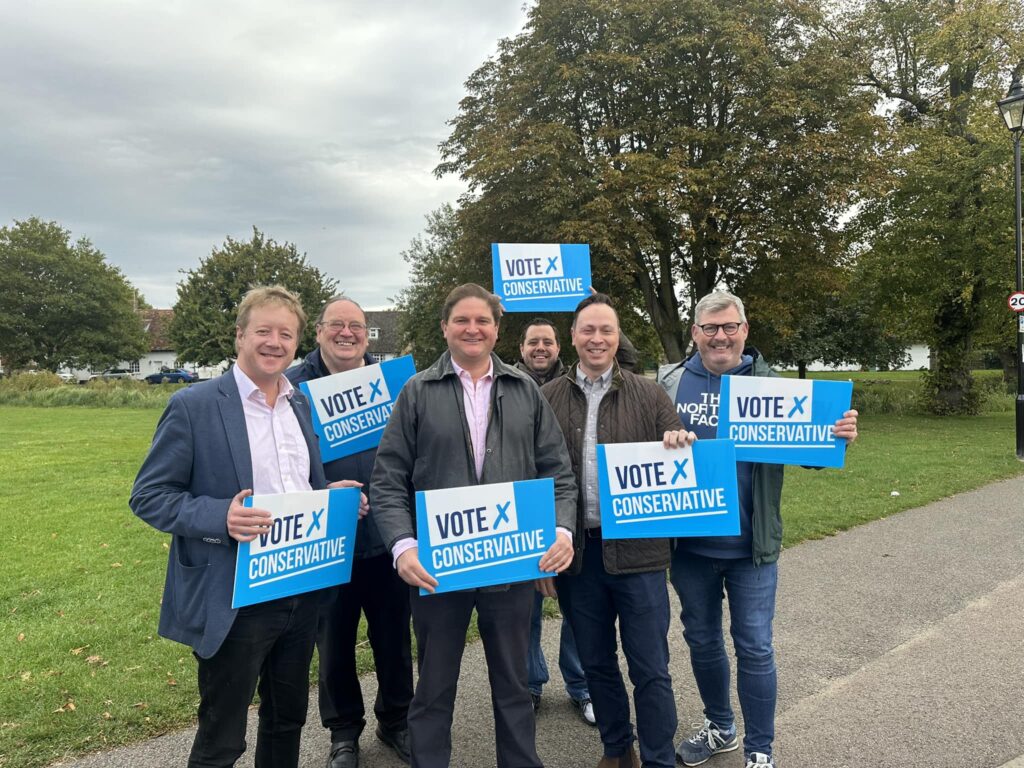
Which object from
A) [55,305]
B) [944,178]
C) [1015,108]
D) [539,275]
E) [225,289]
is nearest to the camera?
[539,275]

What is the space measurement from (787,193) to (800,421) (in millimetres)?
17220

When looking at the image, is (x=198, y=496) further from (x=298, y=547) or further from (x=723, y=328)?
(x=723, y=328)

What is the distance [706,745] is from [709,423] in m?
1.63

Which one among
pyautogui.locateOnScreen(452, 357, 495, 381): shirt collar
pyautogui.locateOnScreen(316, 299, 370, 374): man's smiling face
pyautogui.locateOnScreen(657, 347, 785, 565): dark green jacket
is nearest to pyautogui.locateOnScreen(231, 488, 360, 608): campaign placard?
pyautogui.locateOnScreen(452, 357, 495, 381): shirt collar

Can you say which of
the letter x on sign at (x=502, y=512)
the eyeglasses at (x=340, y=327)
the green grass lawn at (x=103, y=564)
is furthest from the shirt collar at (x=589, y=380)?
the green grass lawn at (x=103, y=564)

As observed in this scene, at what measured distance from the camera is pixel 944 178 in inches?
777

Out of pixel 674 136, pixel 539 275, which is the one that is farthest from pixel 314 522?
pixel 674 136

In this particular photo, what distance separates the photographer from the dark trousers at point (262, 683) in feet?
8.49

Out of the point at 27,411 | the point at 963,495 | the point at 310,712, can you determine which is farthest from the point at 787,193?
the point at 27,411

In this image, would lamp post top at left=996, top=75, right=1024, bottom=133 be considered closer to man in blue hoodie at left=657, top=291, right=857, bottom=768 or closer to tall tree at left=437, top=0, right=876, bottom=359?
tall tree at left=437, top=0, right=876, bottom=359

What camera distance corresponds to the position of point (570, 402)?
10.7 feet

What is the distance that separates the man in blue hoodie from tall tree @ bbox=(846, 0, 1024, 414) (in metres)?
17.9

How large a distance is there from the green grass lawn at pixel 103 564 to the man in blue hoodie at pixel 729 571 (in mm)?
2254

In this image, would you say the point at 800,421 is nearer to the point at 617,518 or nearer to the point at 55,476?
the point at 617,518
